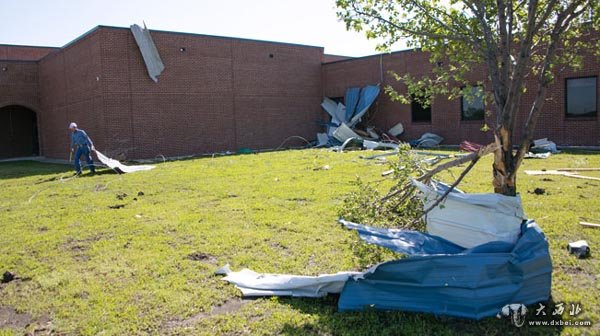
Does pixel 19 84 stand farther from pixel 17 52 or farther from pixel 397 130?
pixel 397 130

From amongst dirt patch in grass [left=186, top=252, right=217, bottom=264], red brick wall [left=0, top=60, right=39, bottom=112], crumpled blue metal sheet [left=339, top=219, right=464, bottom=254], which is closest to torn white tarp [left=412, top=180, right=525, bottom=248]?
crumpled blue metal sheet [left=339, top=219, right=464, bottom=254]

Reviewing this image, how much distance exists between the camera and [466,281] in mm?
3750

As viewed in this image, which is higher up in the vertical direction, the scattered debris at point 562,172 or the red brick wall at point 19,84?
the red brick wall at point 19,84

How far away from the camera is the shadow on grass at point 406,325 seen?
363 cm

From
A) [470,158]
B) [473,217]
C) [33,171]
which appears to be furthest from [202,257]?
[33,171]

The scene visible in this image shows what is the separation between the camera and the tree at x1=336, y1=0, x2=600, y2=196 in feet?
15.5

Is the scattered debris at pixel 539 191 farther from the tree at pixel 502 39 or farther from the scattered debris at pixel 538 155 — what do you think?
the scattered debris at pixel 538 155

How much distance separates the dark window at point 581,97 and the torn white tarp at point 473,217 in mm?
16018

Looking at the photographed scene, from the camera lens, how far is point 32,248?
260 inches

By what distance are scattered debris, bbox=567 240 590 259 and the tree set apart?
3.17ft

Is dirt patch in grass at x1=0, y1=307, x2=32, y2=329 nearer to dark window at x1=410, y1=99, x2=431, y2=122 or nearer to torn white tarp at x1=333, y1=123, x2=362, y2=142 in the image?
torn white tarp at x1=333, y1=123, x2=362, y2=142

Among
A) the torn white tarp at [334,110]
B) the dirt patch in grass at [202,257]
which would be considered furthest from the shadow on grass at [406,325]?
the torn white tarp at [334,110]

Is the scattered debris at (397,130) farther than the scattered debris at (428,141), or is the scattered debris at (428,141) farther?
the scattered debris at (397,130)

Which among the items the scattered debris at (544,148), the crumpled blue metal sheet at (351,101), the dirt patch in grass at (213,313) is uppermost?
the crumpled blue metal sheet at (351,101)
